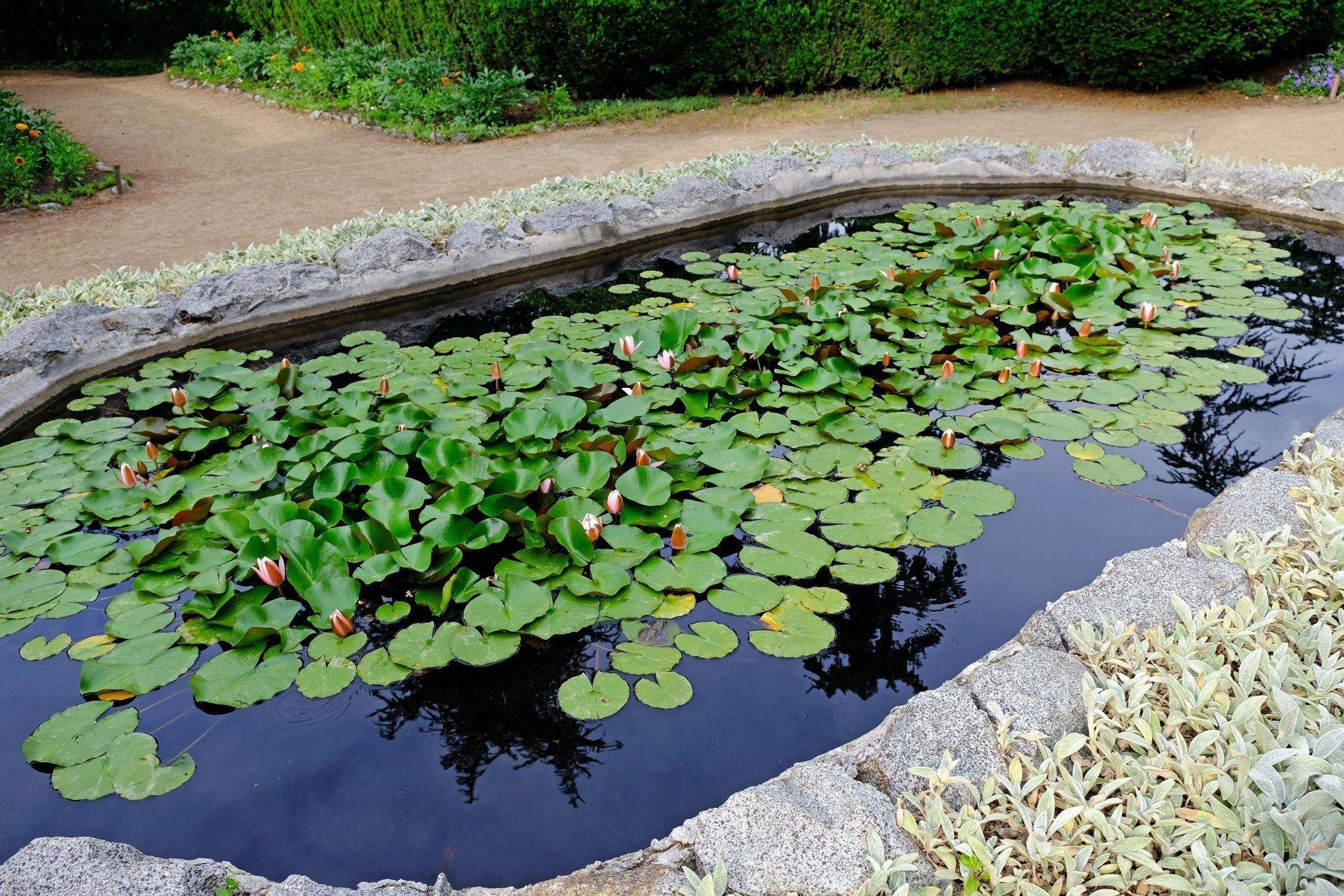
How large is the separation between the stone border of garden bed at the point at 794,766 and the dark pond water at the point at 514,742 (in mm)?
293

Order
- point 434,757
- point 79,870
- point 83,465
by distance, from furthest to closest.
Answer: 1. point 83,465
2. point 434,757
3. point 79,870

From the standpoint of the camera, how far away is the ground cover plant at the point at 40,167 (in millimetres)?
6867

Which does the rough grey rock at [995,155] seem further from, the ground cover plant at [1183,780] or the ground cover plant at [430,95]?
the ground cover plant at [1183,780]

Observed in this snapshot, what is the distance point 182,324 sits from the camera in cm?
443

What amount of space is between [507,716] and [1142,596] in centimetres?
161

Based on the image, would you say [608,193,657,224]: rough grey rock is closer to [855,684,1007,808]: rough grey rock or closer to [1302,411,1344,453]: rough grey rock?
[1302,411,1344,453]: rough grey rock

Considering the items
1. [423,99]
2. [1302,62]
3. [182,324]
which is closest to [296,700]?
Answer: [182,324]

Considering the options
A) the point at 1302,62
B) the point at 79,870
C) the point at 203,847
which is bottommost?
the point at 203,847

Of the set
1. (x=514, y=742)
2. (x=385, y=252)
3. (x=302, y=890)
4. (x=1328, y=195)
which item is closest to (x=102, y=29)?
(x=385, y=252)

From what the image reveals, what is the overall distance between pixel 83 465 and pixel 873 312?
11.0ft

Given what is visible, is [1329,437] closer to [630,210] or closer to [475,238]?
[630,210]

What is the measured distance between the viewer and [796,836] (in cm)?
162

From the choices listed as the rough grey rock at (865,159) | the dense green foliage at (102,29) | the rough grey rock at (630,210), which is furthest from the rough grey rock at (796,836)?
the dense green foliage at (102,29)

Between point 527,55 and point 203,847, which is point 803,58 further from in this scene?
point 203,847
